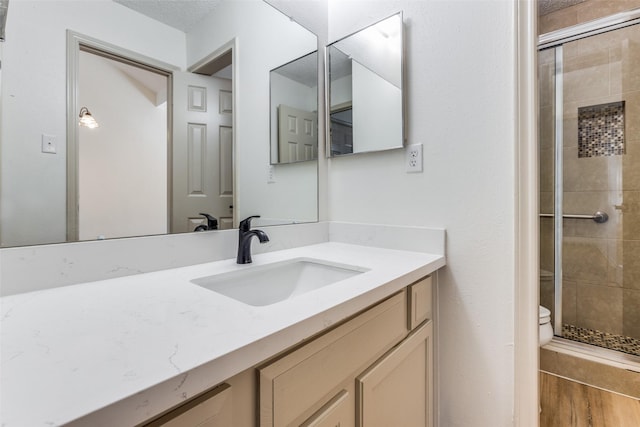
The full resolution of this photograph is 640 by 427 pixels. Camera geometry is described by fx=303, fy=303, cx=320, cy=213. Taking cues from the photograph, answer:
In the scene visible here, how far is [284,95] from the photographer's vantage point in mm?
1339

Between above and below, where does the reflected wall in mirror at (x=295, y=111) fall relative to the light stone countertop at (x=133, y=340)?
above

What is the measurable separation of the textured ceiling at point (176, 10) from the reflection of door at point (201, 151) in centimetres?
15

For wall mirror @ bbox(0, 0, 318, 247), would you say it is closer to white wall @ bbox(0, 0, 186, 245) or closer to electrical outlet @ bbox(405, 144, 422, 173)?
white wall @ bbox(0, 0, 186, 245)

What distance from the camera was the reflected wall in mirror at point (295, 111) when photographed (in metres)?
1.31

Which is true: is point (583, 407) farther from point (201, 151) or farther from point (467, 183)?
point (201, 151)

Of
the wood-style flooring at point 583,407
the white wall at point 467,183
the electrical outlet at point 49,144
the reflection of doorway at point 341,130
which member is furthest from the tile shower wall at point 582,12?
the electrical outlet at point 49,144

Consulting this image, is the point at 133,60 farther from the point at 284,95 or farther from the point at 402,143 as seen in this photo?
the point at 402,143

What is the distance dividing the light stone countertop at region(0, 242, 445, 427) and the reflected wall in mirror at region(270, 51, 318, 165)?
2.46ft

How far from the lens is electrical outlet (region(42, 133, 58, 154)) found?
704 mm

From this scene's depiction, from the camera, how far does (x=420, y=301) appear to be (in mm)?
967

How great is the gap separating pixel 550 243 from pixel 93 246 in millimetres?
2527

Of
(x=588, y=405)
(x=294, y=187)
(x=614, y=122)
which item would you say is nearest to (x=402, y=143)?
(x=294, y=187)

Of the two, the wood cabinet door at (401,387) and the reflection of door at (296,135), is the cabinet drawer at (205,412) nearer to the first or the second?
the wood cabinet door at (401,387)

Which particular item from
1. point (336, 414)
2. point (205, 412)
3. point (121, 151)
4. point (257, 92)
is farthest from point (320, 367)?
point (257, 92)
